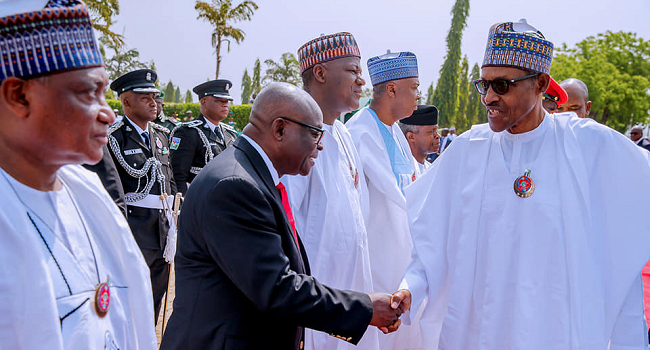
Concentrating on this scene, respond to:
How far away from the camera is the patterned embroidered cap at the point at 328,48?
3.61 metres

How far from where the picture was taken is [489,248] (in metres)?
2.64

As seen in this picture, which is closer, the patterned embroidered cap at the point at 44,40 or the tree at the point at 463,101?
the patterned embroidered cap at the point at 44,40

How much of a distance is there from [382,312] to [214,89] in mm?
4886

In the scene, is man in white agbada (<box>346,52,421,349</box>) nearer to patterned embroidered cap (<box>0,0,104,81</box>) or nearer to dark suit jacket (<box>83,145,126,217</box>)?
dark suit jacket (<box>83,145,126,217</box>)

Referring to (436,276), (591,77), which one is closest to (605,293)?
(436,276)

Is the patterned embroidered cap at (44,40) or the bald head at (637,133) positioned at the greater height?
the bald head at (637,133)

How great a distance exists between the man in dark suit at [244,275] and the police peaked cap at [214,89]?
4465 mm

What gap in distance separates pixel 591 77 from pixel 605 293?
119ft

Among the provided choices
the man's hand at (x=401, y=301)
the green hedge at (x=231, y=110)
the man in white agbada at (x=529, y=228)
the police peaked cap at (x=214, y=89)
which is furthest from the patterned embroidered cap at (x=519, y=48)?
the green hedge at (x=231, y=110)

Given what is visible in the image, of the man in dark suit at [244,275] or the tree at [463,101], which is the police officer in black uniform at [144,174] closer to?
the man in dark suit at [244,275]

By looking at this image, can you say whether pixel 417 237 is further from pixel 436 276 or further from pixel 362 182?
pixel 362 182

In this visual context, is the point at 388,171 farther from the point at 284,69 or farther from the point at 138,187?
the point at 284,69

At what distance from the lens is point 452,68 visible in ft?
152

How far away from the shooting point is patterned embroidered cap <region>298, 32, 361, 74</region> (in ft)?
11.8
